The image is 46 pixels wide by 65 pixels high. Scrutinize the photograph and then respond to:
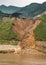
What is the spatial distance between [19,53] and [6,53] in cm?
121

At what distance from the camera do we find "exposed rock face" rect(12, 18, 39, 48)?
31.5 meters

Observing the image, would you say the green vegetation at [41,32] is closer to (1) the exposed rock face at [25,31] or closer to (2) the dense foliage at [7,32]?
(1) the exposed rock face at [25,31]

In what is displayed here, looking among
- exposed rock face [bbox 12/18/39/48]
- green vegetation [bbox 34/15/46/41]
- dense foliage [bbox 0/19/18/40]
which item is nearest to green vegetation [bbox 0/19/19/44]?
dense foliage [bbox 0/19/18/40]

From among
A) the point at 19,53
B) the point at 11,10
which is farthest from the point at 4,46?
the point at 11,10

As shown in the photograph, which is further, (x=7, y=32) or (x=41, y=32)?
(x=7, y=32)

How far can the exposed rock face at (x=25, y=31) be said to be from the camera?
1239 inches

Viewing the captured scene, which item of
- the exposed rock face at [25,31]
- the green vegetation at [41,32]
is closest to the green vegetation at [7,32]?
the exposed rock face at [25,31]

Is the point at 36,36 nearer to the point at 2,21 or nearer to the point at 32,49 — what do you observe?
the point at 32,49

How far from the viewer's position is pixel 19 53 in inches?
1164

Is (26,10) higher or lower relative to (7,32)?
higher

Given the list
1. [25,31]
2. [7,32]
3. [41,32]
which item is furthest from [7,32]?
[41,32]

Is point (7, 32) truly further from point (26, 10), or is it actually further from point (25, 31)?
point (26, 10)

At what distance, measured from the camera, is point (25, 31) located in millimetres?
32938

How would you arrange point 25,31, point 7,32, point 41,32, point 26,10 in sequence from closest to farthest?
1. point 41,32
2. point 7,32
3. point 25,31
4. point 26,10
